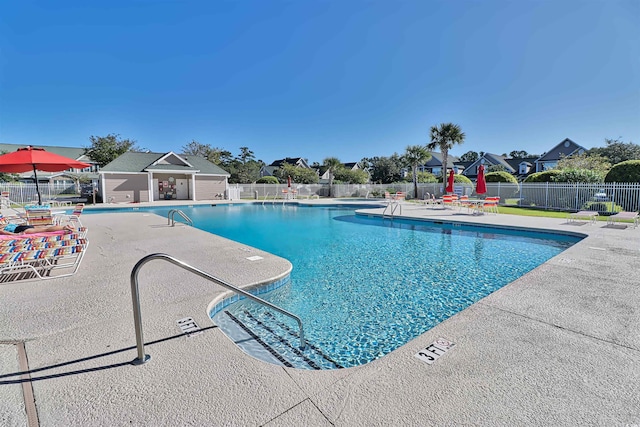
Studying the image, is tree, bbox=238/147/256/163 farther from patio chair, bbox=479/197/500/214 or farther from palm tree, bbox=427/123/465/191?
patio chair, bbox=479/197/500/214

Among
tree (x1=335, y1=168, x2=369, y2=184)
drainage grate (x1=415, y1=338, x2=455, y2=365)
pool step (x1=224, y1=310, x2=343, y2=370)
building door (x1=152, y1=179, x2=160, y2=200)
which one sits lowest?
pool step (x1=224, y1=310, x2=343, y2=370)

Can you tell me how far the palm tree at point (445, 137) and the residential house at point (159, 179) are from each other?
20510mm

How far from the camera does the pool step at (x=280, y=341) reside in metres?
3.26

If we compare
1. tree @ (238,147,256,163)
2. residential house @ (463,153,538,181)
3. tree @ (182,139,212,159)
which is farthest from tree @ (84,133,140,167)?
residential house @ (463,153,538,181)

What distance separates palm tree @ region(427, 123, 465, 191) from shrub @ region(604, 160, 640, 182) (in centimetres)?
1061

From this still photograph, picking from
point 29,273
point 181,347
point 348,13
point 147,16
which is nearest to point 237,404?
point 181,347

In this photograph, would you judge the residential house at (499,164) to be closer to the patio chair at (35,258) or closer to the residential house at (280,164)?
the residential house at (280,164)

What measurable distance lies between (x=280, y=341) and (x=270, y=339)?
0.43ft

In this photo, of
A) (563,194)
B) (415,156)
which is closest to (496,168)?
(415,156)

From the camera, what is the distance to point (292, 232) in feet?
38.6

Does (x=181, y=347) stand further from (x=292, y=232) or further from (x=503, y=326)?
(x=292, y=232)

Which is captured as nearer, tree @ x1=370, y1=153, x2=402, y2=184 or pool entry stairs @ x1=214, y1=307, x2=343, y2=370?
pool entry stairs @ x1=214, y1=307, x2=343, y2=370

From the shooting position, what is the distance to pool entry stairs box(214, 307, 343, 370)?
3252 millimetres

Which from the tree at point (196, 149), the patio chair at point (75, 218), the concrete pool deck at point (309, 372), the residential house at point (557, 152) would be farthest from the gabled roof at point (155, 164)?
the residential house at point (557, 152)
